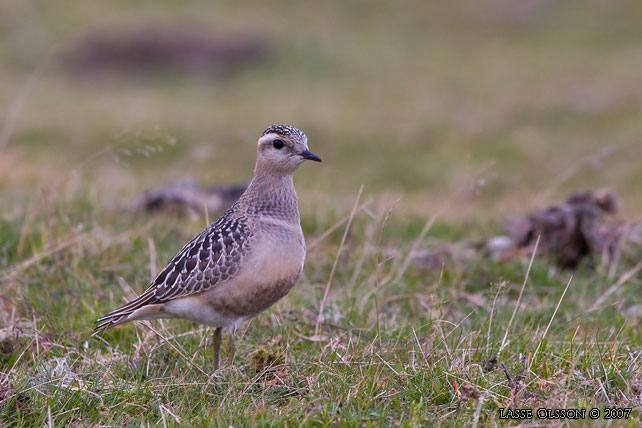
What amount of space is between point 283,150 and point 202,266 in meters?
0.95

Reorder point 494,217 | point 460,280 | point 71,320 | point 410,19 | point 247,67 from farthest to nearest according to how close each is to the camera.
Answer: point 410,19
point 247,67
point 494,217
point 460,280
point 71,320

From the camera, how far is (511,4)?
103 ft

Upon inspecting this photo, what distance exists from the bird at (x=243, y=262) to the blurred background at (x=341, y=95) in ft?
3.93

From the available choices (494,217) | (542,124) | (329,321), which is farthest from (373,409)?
(542,124)

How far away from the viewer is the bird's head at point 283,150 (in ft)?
17.0

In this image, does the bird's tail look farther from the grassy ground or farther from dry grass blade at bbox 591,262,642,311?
dry grass blade at bbox 591,262,642,311

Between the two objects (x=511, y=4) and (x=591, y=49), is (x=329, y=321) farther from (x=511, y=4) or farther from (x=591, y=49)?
(x=511, y=4)

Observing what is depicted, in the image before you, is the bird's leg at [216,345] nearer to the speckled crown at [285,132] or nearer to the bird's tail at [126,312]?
the bird's tail at [126,312]

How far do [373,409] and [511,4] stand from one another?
29.5 metres

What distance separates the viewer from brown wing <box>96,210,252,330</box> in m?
4.92

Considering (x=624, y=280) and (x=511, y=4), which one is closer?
(x=624, y=280)

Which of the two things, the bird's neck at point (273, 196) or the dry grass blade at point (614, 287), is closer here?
the bird's neck at point (273, 196)

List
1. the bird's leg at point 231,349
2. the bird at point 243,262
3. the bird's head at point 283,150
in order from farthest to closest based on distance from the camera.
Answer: the bird's head at point 283,150, the bird's leg at point 231,349, the bird at point 243,262

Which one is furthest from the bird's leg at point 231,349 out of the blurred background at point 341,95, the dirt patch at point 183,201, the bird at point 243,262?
the dirt patch at point 183,201
